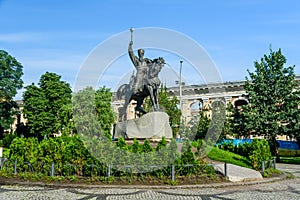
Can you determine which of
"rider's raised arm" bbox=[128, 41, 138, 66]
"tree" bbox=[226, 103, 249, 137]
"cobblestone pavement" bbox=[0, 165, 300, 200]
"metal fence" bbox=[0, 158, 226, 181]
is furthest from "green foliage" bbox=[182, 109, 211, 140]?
"cobblestone pavement" bbox=[0, 165, 300, 200]

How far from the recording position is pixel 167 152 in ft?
43.0

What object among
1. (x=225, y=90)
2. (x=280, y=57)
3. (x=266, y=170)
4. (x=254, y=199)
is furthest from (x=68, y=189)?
(x=225, y=90)

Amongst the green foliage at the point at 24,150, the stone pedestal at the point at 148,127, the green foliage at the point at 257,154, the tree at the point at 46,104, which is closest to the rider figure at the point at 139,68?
the stone pedestal at the point at 148,127

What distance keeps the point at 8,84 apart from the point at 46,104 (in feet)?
20.5

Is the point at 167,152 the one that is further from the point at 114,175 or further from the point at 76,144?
the point at 76,144

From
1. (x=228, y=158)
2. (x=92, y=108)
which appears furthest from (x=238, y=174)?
(x=92, y=108)

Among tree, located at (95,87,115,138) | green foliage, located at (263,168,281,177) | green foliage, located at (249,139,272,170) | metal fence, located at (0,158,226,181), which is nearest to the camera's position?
metal fence, located at (0,158,226,181)

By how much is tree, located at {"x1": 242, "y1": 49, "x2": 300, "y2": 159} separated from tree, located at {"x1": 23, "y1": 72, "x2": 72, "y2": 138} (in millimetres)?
28731

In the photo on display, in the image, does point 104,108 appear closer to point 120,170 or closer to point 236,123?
point 236,123

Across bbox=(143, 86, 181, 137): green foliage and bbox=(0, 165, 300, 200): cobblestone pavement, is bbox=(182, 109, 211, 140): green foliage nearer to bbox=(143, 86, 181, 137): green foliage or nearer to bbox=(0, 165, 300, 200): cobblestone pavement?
bbox=(143, 86, 181, 137): green foliage

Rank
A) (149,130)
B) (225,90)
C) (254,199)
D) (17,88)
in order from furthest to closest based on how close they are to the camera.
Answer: (225,90)
(17,88)
(149,130)
(254,199)

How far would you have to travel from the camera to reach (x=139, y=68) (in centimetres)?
1764

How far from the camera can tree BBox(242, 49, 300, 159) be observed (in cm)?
3231

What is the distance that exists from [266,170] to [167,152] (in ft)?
18.5
